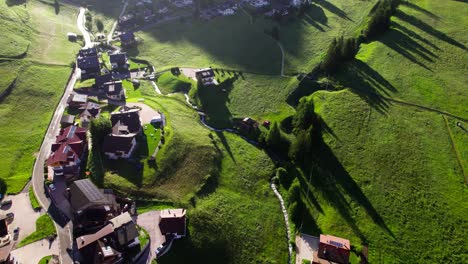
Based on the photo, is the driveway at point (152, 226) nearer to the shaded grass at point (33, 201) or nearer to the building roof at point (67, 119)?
the shaded grass at point (33, 201)

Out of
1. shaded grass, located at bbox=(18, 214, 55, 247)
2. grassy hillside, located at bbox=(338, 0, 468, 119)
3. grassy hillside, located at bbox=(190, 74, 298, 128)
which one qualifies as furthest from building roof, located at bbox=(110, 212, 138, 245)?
grassy hillside, located at bbox=(338, 0, 468, 119)

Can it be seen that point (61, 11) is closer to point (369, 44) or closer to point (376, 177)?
point (369, 44)

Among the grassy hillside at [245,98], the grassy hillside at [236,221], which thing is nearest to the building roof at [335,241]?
the grassy hillside at [236,221]

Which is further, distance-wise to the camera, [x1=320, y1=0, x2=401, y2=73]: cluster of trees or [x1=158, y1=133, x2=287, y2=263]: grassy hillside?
[x1=320, y1=0, x2=401, y2=73]: cluster of trees

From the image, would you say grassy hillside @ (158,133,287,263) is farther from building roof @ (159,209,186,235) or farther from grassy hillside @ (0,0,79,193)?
grassy hillside @ (0,0,79,193)

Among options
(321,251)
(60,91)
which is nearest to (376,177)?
(321,251)
